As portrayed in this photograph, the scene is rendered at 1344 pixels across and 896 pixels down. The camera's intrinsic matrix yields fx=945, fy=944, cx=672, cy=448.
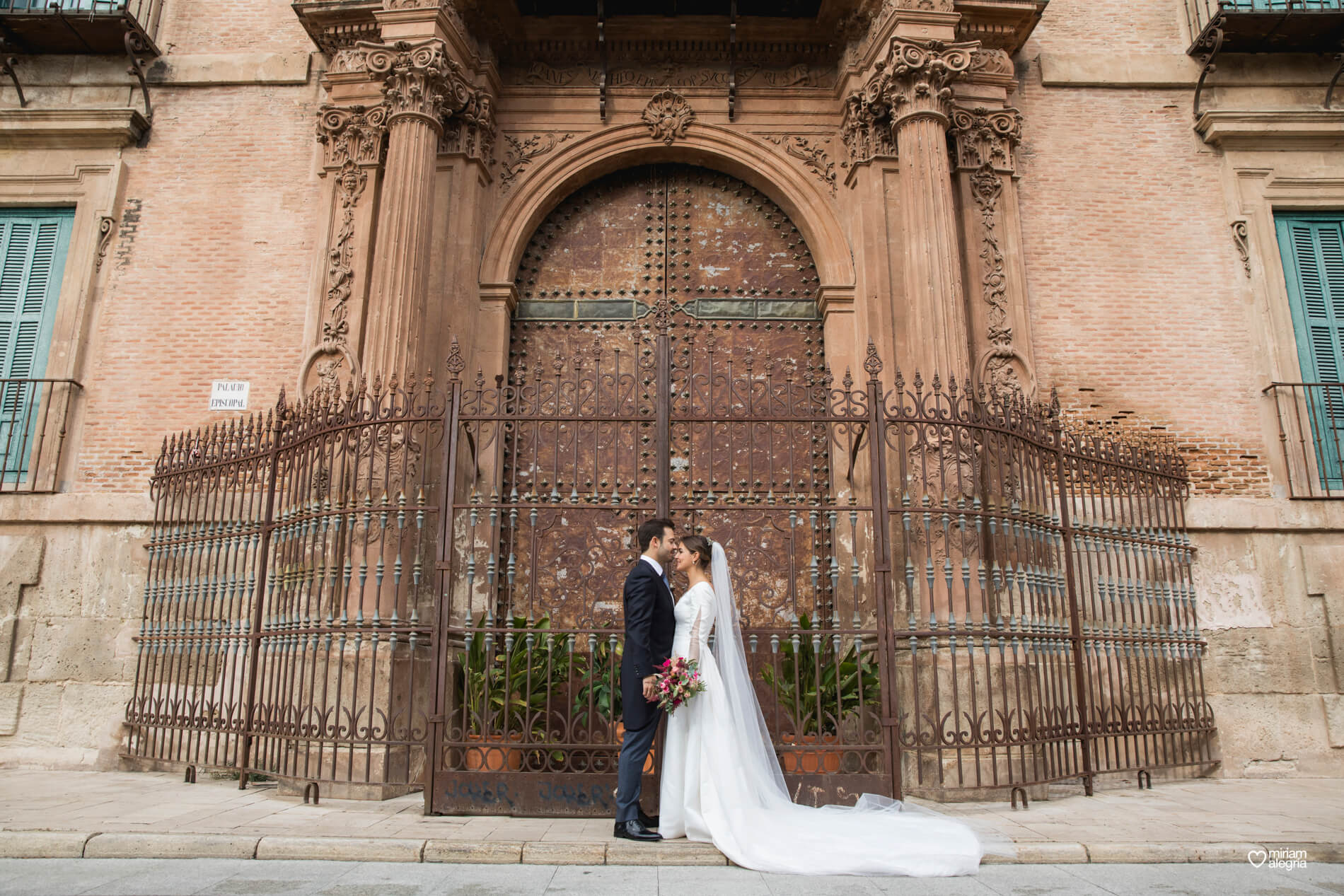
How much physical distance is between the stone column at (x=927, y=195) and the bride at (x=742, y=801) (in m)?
3.64

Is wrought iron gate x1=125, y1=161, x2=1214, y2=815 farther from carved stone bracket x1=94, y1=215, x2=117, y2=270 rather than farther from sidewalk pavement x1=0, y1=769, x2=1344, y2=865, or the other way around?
carved stone bracket x1=94, y1=215, x2=117, y2=270

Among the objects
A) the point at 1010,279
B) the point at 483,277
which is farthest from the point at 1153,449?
the point at 483,277

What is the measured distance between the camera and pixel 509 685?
6332 mm

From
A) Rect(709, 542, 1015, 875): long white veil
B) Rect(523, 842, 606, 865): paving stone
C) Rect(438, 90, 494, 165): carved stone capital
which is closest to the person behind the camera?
Rect(709, 542, 1015, 875): long white veil

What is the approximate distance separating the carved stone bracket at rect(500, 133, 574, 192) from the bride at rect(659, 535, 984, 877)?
5.93 m

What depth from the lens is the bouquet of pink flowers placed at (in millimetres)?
5371

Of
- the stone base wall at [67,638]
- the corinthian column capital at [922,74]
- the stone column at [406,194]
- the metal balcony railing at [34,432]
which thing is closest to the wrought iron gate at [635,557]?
the stone base wall at [67,638]

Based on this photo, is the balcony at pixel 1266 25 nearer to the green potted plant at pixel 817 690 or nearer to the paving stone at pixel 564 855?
the green potted plant at pixel 817 690

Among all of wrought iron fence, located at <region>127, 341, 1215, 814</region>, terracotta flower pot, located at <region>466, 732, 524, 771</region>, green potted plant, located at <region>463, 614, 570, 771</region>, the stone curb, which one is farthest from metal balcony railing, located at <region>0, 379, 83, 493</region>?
the stone curb

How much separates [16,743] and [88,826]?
15.3 ft

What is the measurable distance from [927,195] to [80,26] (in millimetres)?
9277

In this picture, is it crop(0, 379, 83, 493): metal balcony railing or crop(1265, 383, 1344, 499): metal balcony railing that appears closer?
crop(1265, 383, 1344, 499): metal balcony railing

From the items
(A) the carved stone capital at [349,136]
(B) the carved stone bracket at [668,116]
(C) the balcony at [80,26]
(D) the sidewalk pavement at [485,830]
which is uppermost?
(C) the balcony at [80,26]

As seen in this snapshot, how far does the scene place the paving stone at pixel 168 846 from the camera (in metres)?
4.93
